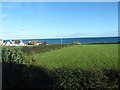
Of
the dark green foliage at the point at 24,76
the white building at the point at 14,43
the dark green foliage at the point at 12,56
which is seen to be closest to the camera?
the dark green foliage at the point at 24,76

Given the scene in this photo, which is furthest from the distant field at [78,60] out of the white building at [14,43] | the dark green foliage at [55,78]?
the white building at [14,43]

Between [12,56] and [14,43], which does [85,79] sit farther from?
[14,43]

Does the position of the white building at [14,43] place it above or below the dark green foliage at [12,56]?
above

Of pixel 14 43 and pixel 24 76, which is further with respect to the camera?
pixel 14 43

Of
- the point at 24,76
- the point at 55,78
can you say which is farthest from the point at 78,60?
the point at 24,76

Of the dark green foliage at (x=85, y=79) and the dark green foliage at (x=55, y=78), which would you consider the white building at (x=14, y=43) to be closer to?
the dark green foliage at (x=55, y=78)

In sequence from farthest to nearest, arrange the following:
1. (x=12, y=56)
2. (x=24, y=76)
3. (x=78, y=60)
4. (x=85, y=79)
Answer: (x=78, y=60), (x=12, y=56), (x=24, y=76), (x=85, y=79)

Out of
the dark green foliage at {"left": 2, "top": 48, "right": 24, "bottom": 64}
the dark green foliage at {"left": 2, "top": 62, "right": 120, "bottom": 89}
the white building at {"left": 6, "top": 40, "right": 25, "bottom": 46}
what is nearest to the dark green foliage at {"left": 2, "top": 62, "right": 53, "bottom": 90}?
the dark green foliage at {"left": 2, "top": 62, "right": 120, "bottom": 89}

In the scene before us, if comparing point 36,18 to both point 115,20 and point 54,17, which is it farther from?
point 115,20

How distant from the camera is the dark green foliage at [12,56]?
223 cm

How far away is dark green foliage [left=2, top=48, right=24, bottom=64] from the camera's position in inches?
87.7

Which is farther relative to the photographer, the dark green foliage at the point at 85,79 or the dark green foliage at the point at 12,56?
the dark green foliage at the point at 12,56

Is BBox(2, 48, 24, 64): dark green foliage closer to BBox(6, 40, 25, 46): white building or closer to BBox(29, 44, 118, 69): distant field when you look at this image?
BBox(6, 40, 25, 46): white building

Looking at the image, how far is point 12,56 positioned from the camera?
2328 mm
